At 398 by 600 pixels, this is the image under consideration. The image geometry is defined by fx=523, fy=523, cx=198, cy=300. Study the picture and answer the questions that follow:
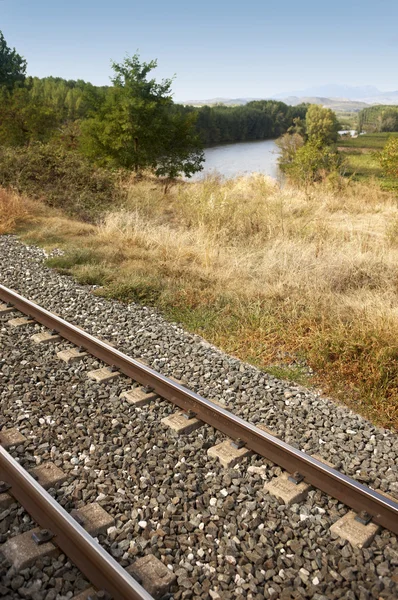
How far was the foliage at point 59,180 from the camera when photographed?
13859 millimetres

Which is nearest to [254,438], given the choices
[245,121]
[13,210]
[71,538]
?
[71,538]

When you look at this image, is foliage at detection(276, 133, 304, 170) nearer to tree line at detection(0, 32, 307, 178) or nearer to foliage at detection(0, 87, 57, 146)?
tree line at detection(0, 32, 307, 178)

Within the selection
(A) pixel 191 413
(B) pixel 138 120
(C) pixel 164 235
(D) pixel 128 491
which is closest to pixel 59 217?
(C) pixel 164 235

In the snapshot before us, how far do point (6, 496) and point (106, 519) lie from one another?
654 millimetres

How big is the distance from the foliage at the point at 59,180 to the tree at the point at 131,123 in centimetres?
295

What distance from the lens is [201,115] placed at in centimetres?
6450

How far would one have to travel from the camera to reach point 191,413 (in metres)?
4.30

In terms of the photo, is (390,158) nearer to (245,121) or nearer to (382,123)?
(245,121)

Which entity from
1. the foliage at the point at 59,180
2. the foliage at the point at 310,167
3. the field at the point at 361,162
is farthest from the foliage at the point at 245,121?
the foliage at the point at 59,180

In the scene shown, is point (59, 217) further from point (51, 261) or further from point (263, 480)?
point (263, 480)

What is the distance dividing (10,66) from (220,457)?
5596 centimetres

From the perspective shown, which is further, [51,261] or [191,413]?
[51,261]

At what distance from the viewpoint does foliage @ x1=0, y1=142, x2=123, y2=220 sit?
45.5 feet

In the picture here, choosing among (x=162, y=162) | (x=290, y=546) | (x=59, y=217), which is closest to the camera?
(x=290, y=546)
